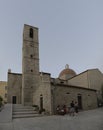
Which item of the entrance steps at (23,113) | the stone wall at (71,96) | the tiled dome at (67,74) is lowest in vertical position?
the entrance steps at (23,113)

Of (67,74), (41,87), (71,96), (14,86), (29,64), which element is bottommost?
(71,96)

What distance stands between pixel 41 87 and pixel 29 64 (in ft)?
29.6

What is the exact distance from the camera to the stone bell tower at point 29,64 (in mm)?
27530

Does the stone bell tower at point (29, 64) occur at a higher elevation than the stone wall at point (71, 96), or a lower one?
higher

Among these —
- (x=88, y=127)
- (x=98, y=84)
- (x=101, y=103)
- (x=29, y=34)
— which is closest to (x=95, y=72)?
(x=98, y=84)

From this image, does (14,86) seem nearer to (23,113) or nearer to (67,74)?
(23,113)

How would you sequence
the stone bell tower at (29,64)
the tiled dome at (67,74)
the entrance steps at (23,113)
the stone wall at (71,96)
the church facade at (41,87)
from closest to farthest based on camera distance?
the entrance steps at (23,113), the stone wall at (71,96), the church facade at (41,87), the stone bell tower at (29,64), the tiled dome at (67,74)

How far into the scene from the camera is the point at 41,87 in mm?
20984

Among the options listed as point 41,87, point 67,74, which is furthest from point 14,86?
point 67,74

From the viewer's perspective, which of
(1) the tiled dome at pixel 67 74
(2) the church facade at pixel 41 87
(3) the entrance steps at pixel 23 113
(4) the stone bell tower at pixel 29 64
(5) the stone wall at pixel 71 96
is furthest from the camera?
(1) the tiled dome at pixel 67 74

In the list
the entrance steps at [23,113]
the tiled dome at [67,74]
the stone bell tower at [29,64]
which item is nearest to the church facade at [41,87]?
the stone bell tower at [29,64]

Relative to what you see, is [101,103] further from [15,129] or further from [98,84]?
[15,129]

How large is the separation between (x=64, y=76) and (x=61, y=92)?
2076 centimetres

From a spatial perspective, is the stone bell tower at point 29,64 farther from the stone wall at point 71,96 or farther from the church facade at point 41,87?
the stone wall at point 71,96
